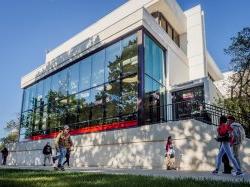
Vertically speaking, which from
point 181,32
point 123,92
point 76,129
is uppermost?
point 181,32

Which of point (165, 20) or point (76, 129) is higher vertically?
point (165, 20)

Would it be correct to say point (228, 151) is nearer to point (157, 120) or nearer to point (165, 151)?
point (165, 151)

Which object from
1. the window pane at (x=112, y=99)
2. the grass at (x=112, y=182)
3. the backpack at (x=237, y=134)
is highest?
the window pane at (x=112, y=99)

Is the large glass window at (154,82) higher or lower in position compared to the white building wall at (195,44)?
lower

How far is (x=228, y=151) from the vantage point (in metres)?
8.72

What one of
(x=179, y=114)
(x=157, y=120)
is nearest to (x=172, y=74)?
(x=179, y=114)

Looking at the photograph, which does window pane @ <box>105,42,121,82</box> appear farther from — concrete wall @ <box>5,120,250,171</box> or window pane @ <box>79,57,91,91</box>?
concrete wall @ <box>5,120,250,171</box>

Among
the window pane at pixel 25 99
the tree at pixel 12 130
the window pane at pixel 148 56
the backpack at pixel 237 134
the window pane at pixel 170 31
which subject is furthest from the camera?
the tree at pixel 12 130

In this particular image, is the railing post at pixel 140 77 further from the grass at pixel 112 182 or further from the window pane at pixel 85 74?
the grass at pixel 112 182

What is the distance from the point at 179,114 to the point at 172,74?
4059mm

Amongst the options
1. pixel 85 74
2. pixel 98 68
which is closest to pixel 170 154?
pixel 98 68

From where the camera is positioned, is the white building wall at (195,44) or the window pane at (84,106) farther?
the white building wall at (195,44)

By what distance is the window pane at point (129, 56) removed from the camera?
57.2ft

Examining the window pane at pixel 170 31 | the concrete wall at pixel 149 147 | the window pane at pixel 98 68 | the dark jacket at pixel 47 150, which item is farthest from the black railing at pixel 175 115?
the window pane at pixel 170 31
